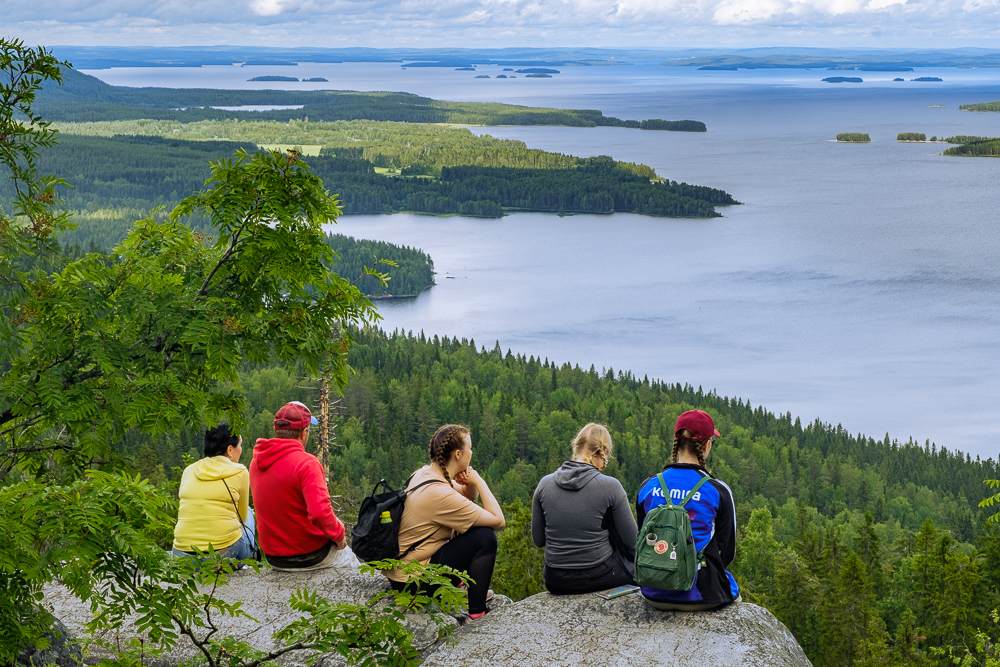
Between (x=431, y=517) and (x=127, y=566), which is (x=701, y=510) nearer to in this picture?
(x=431, y=517)

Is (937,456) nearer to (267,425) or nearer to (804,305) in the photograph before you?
(804,305)

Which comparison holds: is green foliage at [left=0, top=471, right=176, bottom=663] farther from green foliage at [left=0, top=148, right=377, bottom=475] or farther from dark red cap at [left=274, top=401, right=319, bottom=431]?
dark red cap at [left=274, top=401, right=319, bottom=431]

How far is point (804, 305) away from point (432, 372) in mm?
40796

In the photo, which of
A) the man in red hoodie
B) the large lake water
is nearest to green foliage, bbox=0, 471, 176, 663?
the man in red hoodie

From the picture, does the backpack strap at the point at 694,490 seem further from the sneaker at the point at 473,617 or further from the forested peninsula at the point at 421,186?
the forested peninsula at the point at 421,186

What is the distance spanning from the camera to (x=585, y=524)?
27.6 ft

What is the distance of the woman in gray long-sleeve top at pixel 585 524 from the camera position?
27.6 feet

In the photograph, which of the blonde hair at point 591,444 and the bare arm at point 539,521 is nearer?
the blonde hair at point 591,444

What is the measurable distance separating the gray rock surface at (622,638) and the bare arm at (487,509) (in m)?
0.82

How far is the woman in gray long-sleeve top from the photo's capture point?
8.41 meters

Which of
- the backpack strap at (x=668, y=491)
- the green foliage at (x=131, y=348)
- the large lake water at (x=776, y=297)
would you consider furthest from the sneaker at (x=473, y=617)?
the large lake water at (x=776, y=297)

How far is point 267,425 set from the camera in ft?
205

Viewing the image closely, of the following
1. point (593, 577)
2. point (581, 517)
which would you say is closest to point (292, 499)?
point (581, 517)

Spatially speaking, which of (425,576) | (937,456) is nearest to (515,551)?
(425,576)
